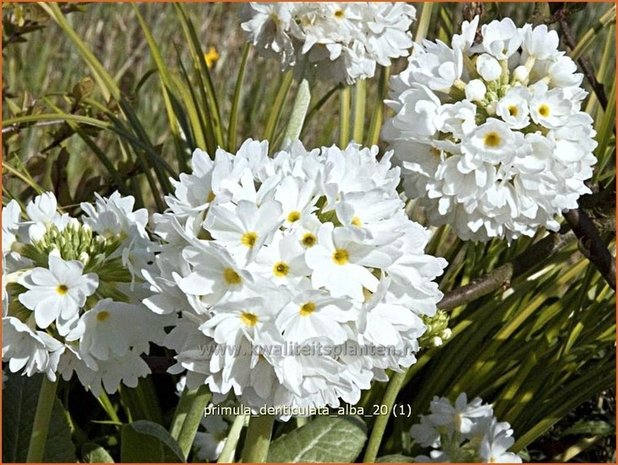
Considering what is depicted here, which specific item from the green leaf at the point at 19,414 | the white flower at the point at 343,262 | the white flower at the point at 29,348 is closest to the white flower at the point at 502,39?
the white flower at the point at 343,262

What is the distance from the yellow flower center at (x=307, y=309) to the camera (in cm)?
79

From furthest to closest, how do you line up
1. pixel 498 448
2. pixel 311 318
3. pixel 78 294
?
pixel 498 448 < pixel 78 294 < pixel 311 318

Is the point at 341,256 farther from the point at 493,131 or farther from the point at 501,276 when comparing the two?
the point at 501,276

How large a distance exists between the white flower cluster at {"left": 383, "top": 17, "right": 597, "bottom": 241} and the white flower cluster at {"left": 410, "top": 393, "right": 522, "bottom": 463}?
1.23 feet

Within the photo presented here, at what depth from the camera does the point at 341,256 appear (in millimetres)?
810

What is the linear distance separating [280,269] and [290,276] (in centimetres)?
1

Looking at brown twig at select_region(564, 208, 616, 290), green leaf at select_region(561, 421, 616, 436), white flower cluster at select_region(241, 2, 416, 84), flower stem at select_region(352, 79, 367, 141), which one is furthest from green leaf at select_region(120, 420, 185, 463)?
green leaf at select_region(561, 421, 616, 436)

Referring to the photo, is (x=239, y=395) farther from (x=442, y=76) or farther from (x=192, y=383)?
(x=442, y=76)

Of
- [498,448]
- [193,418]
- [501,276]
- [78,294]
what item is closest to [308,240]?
[78,294]

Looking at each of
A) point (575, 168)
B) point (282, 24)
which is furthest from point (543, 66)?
point (282, 24)

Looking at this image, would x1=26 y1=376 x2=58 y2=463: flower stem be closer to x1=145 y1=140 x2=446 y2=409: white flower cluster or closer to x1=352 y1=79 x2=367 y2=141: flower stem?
x1=145 y1=140 x2=446 y2=409: white flower cluster

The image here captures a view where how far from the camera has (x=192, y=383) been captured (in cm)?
90

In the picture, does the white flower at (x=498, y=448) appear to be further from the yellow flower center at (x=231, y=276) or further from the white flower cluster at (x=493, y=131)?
the yellow flower center at (x=231, y=276)

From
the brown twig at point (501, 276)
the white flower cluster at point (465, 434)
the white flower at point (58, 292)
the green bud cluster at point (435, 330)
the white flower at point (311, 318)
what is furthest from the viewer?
the white flower cluster at point (465, 434)
